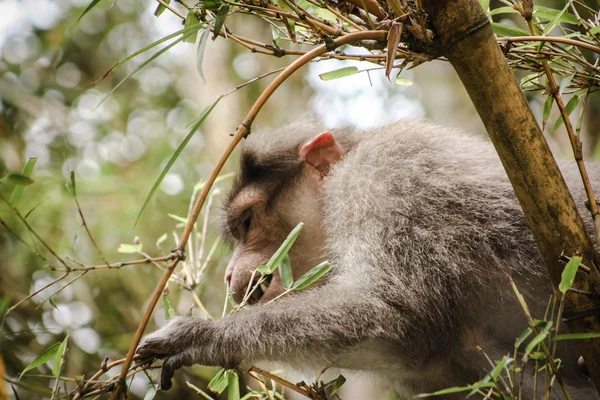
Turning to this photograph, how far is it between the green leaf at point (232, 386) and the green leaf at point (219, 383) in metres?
0.02

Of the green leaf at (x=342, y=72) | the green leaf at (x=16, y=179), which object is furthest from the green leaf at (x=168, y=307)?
the green leaf at (x=342, y=72)

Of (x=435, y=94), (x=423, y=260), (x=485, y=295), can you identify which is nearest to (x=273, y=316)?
(x=423, y=260)

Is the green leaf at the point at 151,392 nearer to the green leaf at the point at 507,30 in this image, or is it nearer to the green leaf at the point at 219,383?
the green leaf at the point at 219,383

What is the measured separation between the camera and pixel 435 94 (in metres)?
8.05

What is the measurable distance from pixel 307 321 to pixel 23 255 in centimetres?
364

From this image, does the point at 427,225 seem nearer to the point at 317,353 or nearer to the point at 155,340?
the point at 317,353

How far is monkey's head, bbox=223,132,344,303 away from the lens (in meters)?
3.81

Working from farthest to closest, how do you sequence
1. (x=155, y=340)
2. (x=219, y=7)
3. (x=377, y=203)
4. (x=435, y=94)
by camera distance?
(x=435, y=94) → (x=377, y=203) → (x=155, y=340) → (x=219, y=7)

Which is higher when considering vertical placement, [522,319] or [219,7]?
[219,7]

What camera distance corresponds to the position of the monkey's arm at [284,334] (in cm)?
286

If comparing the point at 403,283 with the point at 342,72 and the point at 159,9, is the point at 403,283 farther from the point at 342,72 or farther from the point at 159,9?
the point at 159,9

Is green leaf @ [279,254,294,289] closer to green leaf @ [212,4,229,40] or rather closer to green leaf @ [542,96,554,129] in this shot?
green leaf @ [212,4,229,40]

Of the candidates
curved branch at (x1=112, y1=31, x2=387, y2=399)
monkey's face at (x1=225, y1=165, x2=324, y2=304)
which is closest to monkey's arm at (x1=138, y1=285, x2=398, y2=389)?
monkey's face at (x1=225, y1=165, x2=324, y2=304)

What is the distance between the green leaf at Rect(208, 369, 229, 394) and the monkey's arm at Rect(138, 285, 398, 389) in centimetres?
8
